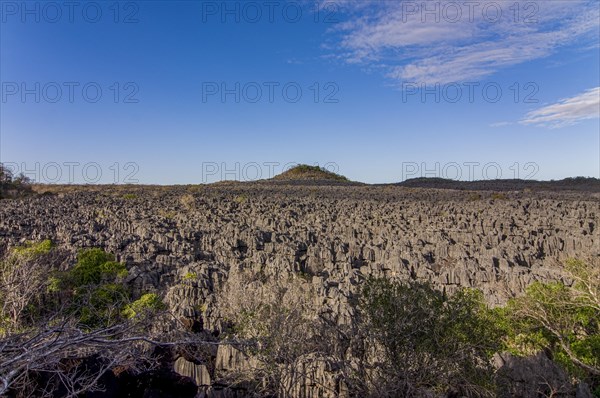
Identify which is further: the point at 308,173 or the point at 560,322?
the point at 308,173

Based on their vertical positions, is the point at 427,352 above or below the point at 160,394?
above

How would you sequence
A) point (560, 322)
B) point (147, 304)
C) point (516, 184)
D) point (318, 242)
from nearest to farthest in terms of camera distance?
point (560, 322)
point (147, 304)
point (318, 242)
point (516, 184)

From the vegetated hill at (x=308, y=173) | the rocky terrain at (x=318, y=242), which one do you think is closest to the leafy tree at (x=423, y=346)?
the rocky terrain at (x=318, y=242)

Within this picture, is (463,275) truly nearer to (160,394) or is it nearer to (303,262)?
(303,262)

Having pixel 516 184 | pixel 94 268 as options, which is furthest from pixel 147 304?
pixel 516 184

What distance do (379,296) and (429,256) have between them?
6.63 meters

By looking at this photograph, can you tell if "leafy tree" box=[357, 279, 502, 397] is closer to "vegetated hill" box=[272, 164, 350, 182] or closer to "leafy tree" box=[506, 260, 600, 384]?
"leafy tree" box=[506, 260, 600, 384]

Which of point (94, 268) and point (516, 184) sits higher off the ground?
point (516, 184)

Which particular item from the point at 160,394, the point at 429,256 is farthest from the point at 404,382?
the point at 429,256

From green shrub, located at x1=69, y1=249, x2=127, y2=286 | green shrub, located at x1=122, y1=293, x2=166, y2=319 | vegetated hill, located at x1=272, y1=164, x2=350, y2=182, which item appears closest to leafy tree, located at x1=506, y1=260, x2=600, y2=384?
green shrub, located at x1=122, y1=293, x2=166, y2=319

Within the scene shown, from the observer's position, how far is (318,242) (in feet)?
42.4

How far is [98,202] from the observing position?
2312cm

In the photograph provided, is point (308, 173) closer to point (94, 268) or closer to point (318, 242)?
point (318, 242)

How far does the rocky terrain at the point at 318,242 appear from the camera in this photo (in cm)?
889
